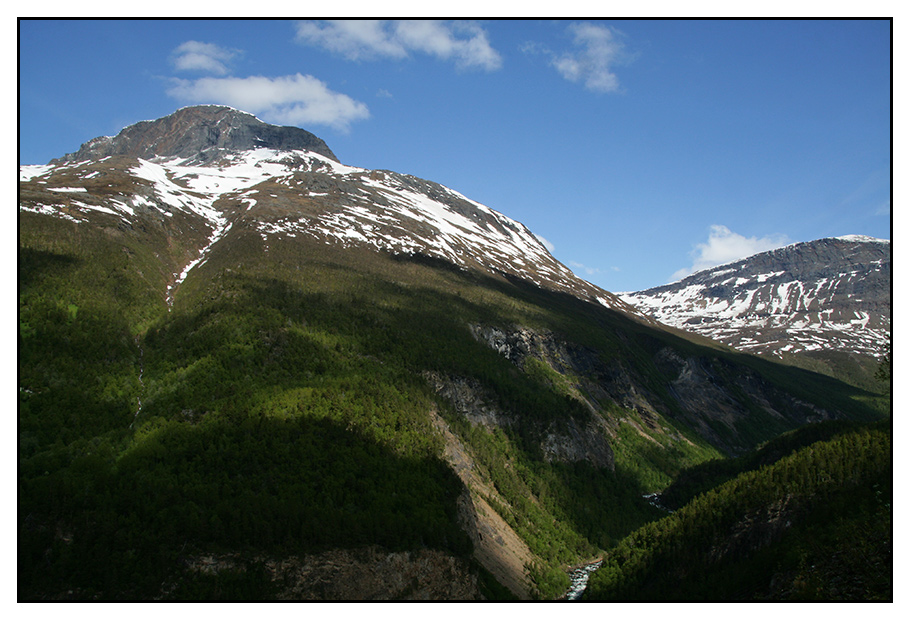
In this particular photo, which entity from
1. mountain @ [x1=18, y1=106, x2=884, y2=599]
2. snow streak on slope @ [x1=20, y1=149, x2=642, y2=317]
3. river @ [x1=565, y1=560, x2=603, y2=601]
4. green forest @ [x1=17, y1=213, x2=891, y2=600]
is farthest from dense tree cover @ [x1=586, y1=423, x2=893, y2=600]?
snow streak on slope @ [x1=20, y1=149, x2=642, y2=317]

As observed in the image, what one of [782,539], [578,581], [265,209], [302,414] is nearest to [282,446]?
[302,414]

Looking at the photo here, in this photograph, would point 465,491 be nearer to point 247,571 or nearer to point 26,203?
point 247,571

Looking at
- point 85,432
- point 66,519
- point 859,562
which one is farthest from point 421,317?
point 859,562

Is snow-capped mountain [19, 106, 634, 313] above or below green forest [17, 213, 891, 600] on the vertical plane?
above

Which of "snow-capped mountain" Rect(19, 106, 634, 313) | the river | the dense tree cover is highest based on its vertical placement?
"snow-capped mountain" Rect(19, 106, 634, 313)

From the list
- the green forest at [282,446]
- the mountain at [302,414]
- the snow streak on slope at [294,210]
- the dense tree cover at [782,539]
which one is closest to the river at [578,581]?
the green forest at [282,446]

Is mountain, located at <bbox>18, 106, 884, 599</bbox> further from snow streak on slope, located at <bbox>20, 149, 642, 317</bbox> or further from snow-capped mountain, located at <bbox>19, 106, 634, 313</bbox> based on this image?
snow streak on slope, located at <bbox>20, 149, 642, 317</bbox>
